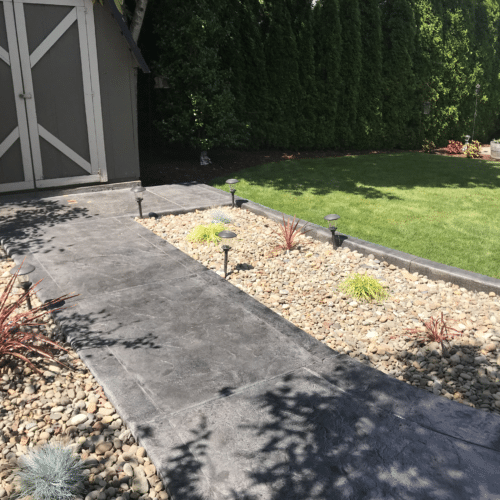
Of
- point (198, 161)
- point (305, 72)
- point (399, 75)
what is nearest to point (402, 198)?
point (198, 161)

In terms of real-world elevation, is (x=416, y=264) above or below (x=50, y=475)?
above

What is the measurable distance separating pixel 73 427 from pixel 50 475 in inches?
20.1

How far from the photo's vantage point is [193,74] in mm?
10688

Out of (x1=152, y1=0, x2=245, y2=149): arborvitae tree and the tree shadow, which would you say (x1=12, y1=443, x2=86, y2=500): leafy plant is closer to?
the tree shadow

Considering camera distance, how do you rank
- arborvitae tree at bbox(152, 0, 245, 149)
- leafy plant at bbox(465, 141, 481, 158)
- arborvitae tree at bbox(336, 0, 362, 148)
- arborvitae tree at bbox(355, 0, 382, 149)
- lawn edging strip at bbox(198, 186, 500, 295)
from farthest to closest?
leafy plant at bbox(465, 141, 481, 158) < arborvitae tree at bbox(355, 0, 382, 149) < arborvitae tree at bbox(336, 0, 362, 148) < arborvitae tree at bbox(152, 0, 245, 149) < lawn edging strip at bbox(198, 186, 500, 295)

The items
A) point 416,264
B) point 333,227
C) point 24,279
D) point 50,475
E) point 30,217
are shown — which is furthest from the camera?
point 30,217

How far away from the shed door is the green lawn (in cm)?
288

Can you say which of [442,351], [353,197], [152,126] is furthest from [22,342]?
[152,126]

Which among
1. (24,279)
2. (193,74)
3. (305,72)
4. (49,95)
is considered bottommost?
(24,279)

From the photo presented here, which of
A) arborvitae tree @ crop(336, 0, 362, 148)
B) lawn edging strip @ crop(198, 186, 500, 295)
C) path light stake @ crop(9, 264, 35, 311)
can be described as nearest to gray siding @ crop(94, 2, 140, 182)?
lawn edging strip @ crop(198, 186, 500, 295)

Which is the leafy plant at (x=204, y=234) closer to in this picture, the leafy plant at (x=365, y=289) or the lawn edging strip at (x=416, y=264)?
the lawn edging strip at (x=416, y=264)

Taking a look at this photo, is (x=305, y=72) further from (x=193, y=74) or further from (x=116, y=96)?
(x=116, y=96)

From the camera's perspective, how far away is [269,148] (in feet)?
46.2

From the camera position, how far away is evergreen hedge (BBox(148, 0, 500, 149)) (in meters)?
11.0
